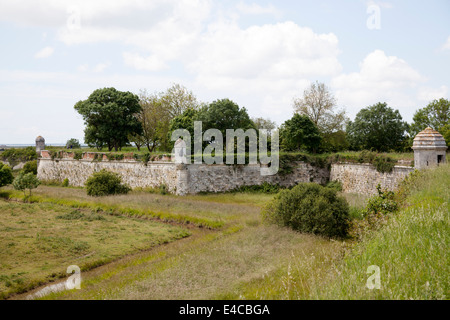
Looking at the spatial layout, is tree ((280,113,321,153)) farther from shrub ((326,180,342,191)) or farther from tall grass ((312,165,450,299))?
tall grass ((312,165,450,299))

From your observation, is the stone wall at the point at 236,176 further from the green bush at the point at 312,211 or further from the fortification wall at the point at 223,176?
the green bush at the point at 312,211

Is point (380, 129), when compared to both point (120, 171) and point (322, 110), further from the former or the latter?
point (120, 171)

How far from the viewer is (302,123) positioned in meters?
29.8

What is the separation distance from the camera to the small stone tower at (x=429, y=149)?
1642cm

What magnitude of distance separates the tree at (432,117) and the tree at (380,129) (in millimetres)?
3057

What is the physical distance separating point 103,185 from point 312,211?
53.5 feet

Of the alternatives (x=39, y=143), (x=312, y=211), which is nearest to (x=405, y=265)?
(x=312, y=211)

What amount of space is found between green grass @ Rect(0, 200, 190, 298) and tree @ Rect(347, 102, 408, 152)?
76.3 feet

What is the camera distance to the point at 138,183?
2711cm

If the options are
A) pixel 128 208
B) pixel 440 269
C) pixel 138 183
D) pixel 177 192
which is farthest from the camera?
pixel 138 183

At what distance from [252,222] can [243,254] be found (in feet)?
17.7

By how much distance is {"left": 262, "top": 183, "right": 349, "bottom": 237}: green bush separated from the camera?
40.7 ft
